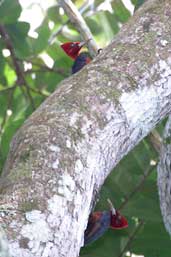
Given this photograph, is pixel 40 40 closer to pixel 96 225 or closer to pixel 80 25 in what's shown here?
pixel 80 25

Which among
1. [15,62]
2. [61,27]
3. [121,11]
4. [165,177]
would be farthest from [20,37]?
[165,177]

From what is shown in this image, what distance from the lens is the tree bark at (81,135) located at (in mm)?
1006

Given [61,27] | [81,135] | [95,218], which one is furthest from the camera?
[61,27]

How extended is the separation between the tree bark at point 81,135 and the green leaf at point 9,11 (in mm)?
893

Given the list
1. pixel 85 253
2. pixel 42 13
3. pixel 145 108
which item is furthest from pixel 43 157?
pixel 42 13

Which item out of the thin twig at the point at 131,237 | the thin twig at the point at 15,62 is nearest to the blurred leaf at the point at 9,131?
the thin twig at the point at 15,62

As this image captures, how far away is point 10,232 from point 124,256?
4.41 ft

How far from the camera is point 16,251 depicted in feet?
3.04

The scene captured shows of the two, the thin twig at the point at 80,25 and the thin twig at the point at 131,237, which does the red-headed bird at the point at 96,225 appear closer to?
the thin twig at the point at 131,237

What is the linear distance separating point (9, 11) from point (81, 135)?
4.24ft

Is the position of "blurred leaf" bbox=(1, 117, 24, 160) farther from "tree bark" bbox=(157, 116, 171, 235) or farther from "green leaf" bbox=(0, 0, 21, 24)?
"tree bark" bbox=(157, 116, 171, 235)

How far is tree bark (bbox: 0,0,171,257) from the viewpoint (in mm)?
1006

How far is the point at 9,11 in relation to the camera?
7.75 feet

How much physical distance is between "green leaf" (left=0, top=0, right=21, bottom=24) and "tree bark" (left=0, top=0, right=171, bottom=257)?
0.89 m
